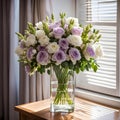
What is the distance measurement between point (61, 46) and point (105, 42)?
66cm

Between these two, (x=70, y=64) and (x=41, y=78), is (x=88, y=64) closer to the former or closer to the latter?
(x=70, y=64)

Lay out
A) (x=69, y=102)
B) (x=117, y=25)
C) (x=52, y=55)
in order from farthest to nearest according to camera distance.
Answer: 1. (x=117, y=25)
2. (x=69, y=102)
3. (x=52, y=55)

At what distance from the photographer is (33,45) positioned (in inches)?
72.8

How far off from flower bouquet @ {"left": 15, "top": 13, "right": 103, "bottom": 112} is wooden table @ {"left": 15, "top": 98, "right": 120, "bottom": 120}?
0.08m

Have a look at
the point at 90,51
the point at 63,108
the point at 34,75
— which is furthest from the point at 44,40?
the point at 34,75

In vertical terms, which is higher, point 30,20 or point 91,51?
point 30,20

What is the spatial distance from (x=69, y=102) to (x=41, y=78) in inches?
18.5

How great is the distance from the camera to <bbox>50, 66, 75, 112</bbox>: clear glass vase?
1952 mm

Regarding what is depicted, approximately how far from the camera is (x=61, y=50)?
5.92 feet

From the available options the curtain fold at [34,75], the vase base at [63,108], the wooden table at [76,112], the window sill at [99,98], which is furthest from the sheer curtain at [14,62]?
the vase base at [63,108]

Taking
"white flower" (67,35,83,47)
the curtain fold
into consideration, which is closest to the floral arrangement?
"white flower" (67,35,83,47)

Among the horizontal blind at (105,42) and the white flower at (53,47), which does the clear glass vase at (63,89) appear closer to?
the white flower at (53,47)

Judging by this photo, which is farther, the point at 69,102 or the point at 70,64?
the point at 69,102

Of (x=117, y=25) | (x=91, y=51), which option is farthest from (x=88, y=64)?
(x=117, y=25)
